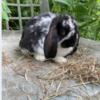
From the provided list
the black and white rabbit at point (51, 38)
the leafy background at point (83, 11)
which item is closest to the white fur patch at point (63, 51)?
the black and white rabbit at point (51, 38)

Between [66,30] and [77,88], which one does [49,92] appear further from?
[66,30]

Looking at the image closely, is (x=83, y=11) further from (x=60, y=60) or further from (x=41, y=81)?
(x=41, y=81)

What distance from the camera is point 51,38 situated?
2.54 metres

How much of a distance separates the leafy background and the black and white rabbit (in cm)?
74

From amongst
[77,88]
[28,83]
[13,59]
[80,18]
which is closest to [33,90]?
[28,83]

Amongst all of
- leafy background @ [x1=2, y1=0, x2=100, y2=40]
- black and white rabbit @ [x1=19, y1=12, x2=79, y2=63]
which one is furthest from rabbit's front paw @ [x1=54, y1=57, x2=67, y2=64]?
leafy background @ [x1=2, y1=0, x2=100, y2=40]

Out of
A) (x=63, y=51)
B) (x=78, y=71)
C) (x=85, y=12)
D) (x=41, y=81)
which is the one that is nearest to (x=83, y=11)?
(x=85, y=12)

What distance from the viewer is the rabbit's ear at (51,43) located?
8.30ft

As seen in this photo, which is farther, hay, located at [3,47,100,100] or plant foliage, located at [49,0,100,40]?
plant foliage, located at [49,0,100,40]

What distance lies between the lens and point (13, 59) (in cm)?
265

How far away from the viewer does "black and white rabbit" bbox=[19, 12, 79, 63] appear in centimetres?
255

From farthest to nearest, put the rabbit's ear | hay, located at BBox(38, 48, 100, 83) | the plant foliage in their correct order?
the plant foliage < the rabbit's ear < hay, located at BBox(38, 48, 100, 83)

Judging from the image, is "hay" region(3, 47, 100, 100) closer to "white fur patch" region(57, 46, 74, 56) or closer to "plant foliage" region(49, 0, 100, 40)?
"white fur patch" region(57, 46, 74, 56)

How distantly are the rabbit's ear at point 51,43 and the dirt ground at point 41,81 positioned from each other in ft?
0.28
